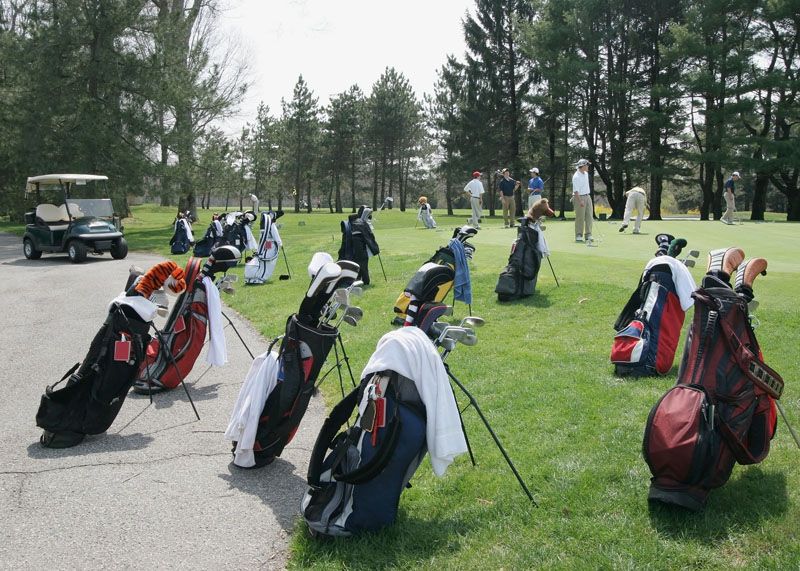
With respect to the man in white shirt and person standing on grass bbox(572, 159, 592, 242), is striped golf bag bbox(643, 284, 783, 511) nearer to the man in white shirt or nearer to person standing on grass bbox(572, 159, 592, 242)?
person standing on grass bbox(572, 159, 592, 242)

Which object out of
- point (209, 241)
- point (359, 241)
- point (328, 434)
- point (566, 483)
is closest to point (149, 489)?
point (328, 434)

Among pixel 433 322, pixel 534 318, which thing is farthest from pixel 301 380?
pixel 534 318

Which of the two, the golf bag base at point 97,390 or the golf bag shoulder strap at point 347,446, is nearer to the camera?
the golf bag shoulder strap at point 347,446

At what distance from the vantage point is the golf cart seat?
20062 mm

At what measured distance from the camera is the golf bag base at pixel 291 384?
425 centimetres

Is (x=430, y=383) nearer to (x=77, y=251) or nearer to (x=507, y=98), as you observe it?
(x=77, y=251)

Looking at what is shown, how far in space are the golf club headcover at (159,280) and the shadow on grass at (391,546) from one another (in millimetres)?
2513

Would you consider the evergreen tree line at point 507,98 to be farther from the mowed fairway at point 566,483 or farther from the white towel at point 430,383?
the white towel at point 430,383

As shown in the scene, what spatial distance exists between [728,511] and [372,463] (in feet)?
6.28

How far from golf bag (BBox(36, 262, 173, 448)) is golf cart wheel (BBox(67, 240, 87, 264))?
1537 centimetres

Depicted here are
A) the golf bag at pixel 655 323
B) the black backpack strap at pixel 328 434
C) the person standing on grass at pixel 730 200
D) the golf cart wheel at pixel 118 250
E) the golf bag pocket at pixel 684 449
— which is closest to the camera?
the golf bag pocket at pixel 684 449

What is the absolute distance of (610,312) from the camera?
8.99 meters

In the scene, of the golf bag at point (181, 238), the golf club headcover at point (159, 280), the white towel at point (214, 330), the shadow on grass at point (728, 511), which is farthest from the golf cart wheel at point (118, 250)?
the shadow on grass at point (728, 511)

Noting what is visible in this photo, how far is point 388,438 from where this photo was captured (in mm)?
3295
